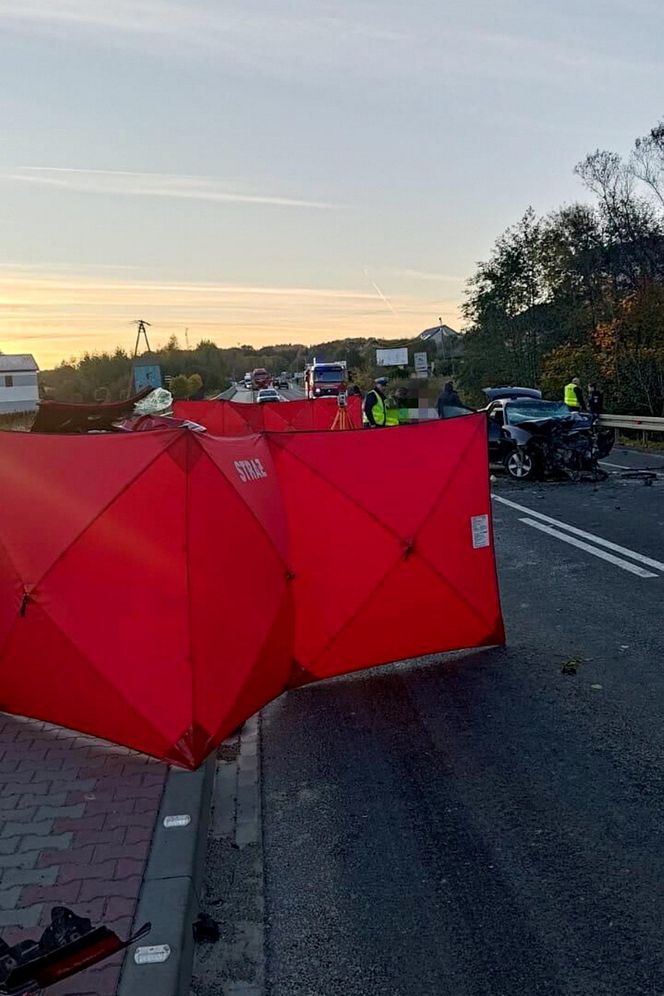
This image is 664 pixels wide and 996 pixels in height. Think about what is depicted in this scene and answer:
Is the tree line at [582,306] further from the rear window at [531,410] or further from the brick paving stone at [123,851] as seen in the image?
the brick paving stone at [123,851]

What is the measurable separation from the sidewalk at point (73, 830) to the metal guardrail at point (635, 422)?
20.8m

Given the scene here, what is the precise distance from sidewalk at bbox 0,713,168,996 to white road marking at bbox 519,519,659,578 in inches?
243

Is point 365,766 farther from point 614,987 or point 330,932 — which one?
point 614,987

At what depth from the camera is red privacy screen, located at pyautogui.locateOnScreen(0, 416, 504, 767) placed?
5434mm

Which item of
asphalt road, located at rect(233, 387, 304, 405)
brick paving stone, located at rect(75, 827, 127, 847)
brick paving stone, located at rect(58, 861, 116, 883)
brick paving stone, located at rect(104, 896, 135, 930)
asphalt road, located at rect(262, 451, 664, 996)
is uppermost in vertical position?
brick paving stone, located at rect(104, 896, 135, 930)

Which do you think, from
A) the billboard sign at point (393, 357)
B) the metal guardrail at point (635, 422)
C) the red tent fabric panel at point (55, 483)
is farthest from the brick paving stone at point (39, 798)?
the billboard sign at point (393, 357)

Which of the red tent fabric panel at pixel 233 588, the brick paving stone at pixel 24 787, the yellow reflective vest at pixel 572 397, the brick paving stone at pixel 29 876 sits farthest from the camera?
the yellow reflective vest at pixel 572 397

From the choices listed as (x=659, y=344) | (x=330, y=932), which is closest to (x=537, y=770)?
(x=330, y=932)

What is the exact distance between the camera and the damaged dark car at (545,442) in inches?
727

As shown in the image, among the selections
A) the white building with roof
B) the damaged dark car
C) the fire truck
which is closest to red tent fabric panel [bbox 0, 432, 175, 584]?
the damaged dark car

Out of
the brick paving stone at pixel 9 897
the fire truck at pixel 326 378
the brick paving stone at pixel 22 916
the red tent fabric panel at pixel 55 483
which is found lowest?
the fire truck at pixel 326 378

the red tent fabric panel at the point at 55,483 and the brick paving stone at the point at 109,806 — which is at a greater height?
the red tent fabric panel at the point at 55,483

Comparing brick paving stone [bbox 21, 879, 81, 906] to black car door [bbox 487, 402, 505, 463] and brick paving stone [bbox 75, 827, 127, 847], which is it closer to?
brick paving stone [bbox 75, 827, 127, 847]

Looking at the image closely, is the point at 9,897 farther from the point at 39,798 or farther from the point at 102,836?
the point at 39,798
